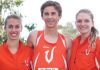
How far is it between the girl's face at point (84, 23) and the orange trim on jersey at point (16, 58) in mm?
682

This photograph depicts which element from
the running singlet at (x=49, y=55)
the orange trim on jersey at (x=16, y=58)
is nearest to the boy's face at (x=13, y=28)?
the orange trim on jersey at (x=16, y=58)

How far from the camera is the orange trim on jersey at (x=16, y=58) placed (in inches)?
161

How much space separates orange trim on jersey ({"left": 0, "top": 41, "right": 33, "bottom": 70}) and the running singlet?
88 mm

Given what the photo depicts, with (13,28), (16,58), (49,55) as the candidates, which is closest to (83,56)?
(49,55)

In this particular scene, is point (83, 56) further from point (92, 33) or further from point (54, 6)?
point (54, 6)

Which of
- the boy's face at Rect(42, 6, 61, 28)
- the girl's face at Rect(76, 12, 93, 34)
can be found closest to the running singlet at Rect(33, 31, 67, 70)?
the boy's face at Rect(42, 6, 61, 28)

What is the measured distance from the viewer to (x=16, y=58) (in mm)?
4164

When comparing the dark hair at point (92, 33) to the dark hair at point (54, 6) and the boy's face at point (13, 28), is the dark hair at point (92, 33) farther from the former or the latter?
the boy's face at point (13, 28)

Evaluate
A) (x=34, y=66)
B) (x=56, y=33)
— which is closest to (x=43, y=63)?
(x=34, y=66)

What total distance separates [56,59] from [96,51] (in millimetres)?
516

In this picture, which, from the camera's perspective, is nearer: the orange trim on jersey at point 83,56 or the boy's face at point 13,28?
the orange trim on jersey at point 83,56

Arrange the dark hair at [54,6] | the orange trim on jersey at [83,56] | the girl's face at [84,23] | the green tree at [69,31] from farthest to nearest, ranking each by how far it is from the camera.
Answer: the green tree at [69,31]
the dark hair at [54,6]
the girl's face at [84,23]
the orange trim on jersey at [83,56]

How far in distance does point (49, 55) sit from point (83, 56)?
1.39 ft

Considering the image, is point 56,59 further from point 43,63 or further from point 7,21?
point 7,21
